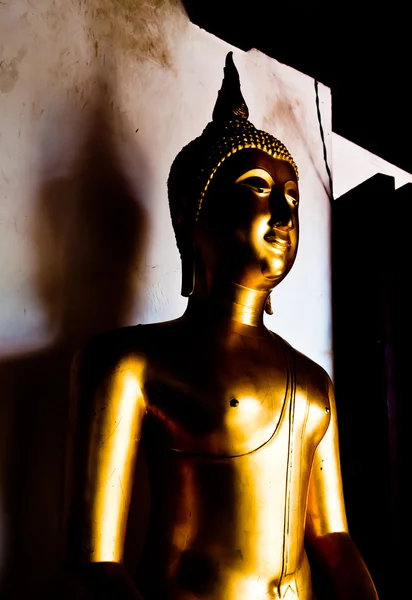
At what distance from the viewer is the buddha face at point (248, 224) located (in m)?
0.81

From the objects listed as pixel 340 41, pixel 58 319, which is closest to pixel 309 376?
pixel 58 319

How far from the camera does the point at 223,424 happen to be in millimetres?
740

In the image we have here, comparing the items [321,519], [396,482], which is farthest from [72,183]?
[396,482]

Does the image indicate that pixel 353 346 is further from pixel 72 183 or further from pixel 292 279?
pixel 72 183

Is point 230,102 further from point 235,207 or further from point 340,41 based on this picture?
point 340,41

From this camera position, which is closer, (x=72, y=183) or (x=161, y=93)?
(x=72, y=183)

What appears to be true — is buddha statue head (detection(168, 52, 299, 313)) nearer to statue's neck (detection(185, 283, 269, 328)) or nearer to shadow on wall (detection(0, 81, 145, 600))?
statue's neck (detection(185, 283, 269, 328))

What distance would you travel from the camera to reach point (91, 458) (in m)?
0.71

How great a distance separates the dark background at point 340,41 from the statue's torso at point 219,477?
79 cm

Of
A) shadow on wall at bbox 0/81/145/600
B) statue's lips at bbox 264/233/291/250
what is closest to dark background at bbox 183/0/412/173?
shadow on wall at bbox 0/81/145/600

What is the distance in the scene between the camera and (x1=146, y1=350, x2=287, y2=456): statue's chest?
0.74 m

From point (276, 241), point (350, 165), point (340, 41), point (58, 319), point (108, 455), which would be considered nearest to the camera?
point (108, 455)

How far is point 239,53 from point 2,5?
54 cm

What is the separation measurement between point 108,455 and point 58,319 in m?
0.30
